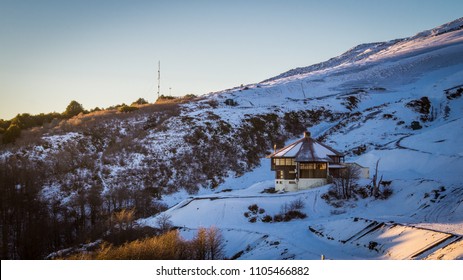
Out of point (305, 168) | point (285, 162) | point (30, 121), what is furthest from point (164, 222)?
point (30, 121)

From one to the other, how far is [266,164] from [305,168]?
17.8 m

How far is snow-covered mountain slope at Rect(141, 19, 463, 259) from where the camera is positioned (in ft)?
90.8

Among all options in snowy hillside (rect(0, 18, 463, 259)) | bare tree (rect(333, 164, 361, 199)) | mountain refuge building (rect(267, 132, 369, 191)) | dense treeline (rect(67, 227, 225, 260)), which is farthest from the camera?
mountain refuge building (rect(267, 132, 369, 191))

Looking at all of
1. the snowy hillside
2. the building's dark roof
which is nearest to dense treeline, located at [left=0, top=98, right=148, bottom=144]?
the snowy hillside

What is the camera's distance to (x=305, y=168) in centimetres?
4688

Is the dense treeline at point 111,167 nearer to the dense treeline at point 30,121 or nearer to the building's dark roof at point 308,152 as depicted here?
the dense treeline at point 30,121

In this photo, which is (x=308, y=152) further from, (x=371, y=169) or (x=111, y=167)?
(x=111, y=167)

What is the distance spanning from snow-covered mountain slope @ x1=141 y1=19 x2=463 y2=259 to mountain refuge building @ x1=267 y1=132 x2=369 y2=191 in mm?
2521

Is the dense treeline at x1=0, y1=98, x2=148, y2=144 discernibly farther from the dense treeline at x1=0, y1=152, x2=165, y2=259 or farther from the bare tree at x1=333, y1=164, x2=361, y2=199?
the bare tree at x1=333, y1=164, x2=361, y2=199

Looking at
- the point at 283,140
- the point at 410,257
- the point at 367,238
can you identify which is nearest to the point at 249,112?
the point at 283,140

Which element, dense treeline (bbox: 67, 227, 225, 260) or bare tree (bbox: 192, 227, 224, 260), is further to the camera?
bare tree (bbox: 192, 227, 224, 260)

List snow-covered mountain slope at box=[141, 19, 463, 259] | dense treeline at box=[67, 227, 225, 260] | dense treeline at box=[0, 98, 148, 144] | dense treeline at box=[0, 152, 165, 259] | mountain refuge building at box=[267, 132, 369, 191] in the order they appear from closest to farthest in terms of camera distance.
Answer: dense treeline at box=[67, 227, 225, 260] → snow-covered mountain slope at box=[141, 19, 463, 259] → dense treeline at box=[0, 152, 165, 259] → mountain refuge building at box=[267, 132, 369, 191] → dense treeline at box=[0, 98, 148, 144]

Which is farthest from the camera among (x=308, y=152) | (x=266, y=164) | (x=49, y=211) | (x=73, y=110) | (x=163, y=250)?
(x=73, y=110)

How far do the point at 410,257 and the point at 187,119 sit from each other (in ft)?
180
